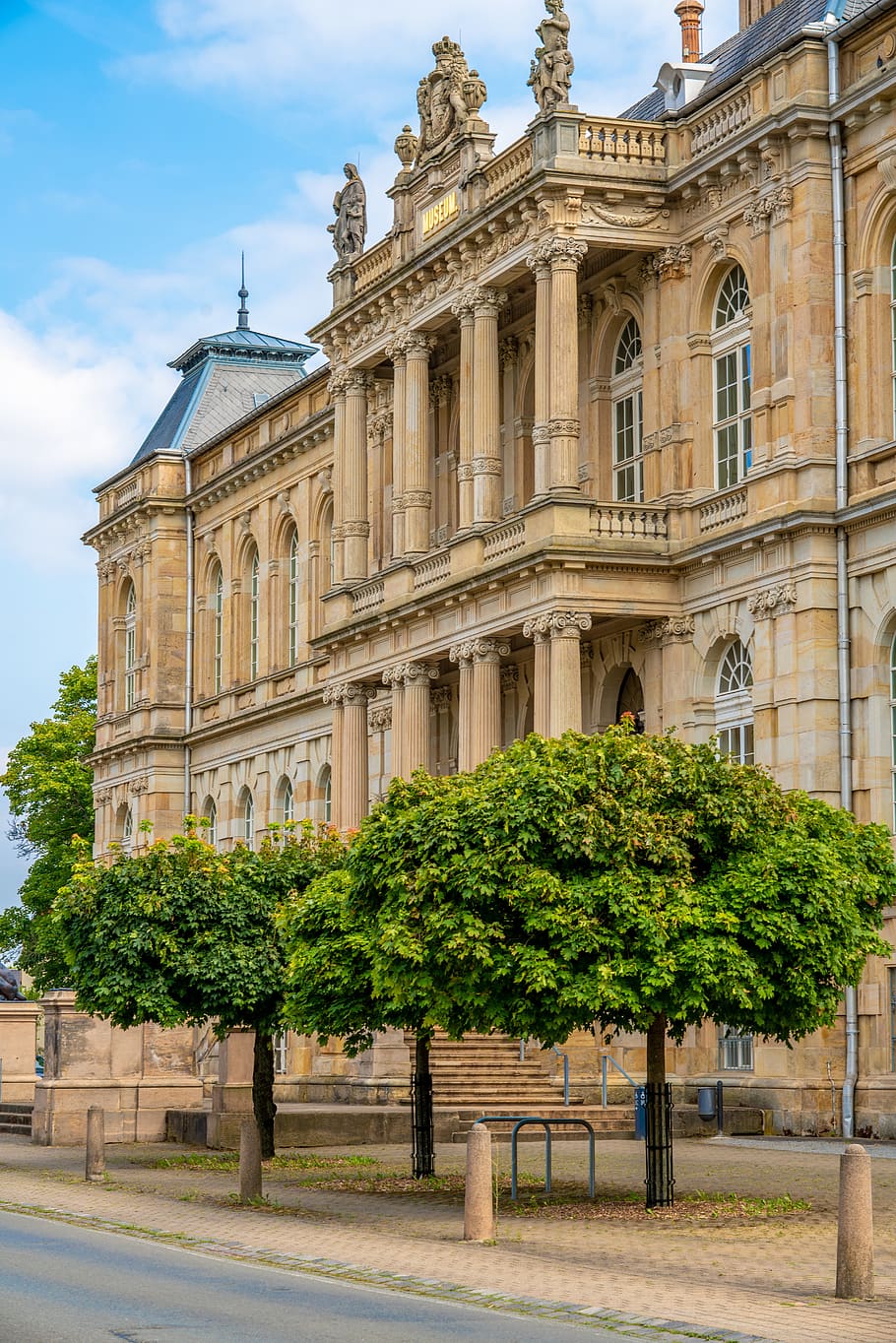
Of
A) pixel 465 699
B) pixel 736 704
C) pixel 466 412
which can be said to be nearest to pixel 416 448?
pixel 466 412

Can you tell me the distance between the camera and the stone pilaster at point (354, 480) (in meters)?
45.3

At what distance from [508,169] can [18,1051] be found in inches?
687

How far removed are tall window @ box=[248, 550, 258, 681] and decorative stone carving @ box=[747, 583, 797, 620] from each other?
1047 inches

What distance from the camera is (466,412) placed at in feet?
131

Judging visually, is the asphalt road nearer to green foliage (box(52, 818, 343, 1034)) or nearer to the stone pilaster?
green foliage (box(52, 818, 343, 1034))

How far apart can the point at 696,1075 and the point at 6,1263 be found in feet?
63.2

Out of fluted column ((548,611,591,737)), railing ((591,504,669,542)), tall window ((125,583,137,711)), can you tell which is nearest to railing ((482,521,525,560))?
railing ((591,504,669,542))

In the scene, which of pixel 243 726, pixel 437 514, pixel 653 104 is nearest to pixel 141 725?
pixel 243 726

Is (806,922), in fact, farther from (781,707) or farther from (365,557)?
(365,557)

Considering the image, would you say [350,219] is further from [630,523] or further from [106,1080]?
[106,1080]

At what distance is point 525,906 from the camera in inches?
821

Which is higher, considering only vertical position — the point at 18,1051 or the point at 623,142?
the point at 623,142

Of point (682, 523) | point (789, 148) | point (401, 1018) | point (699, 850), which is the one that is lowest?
point (401, 1018)

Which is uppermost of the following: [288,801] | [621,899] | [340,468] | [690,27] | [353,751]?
[690,27]
